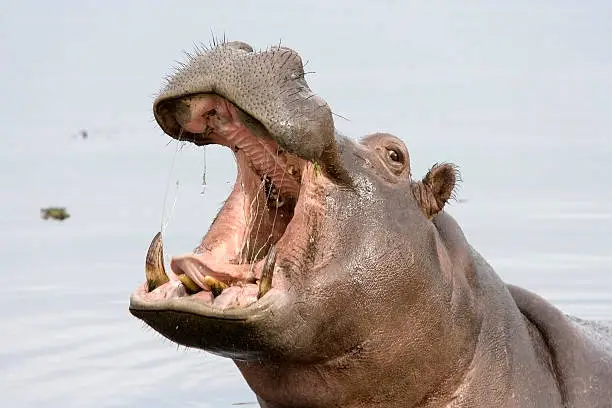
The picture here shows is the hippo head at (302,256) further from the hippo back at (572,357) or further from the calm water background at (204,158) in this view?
the calm water background at (204,158)

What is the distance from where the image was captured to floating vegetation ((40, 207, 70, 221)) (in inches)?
514

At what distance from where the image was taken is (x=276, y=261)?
5.79 meters

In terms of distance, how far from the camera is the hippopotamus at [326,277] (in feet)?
18.6

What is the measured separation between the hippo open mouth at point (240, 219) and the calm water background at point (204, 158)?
299cm

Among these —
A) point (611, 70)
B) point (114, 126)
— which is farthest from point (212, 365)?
point (611, 70)

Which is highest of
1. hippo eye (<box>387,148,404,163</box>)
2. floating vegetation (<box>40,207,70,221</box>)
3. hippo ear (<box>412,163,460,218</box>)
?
hippo eye (<box>387,148,404,163</box>)

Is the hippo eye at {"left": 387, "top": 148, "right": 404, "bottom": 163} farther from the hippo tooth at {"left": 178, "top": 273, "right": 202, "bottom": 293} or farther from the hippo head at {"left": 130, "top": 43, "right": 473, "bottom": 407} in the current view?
the hippo tooth at {"left": 178, "top": 273, "right": 202, "bottom": 293}

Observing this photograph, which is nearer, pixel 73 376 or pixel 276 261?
pixel 276 261

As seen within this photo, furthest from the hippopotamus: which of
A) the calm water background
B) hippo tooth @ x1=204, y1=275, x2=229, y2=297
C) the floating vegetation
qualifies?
the floating vegetation

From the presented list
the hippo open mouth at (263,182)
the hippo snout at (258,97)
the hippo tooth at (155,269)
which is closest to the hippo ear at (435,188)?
the hippo open mouth at (263,182)

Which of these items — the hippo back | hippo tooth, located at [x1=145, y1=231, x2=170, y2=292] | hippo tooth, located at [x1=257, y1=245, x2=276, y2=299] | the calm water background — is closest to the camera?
hippo tooth, located at [x1=257, y1=245, x2=276, y2=299]

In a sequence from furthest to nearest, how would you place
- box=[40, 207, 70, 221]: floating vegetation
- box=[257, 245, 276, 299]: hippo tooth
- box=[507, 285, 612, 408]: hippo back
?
box=[40, 207, 70, 221]: floating vegetation, box=[507, 285, 612, 408]: hippo back, box=[257, 245, 276, 299]: hippo tooth

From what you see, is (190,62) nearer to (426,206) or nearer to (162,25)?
(426,206)

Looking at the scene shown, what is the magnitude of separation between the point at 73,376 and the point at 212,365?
0.90 metres
